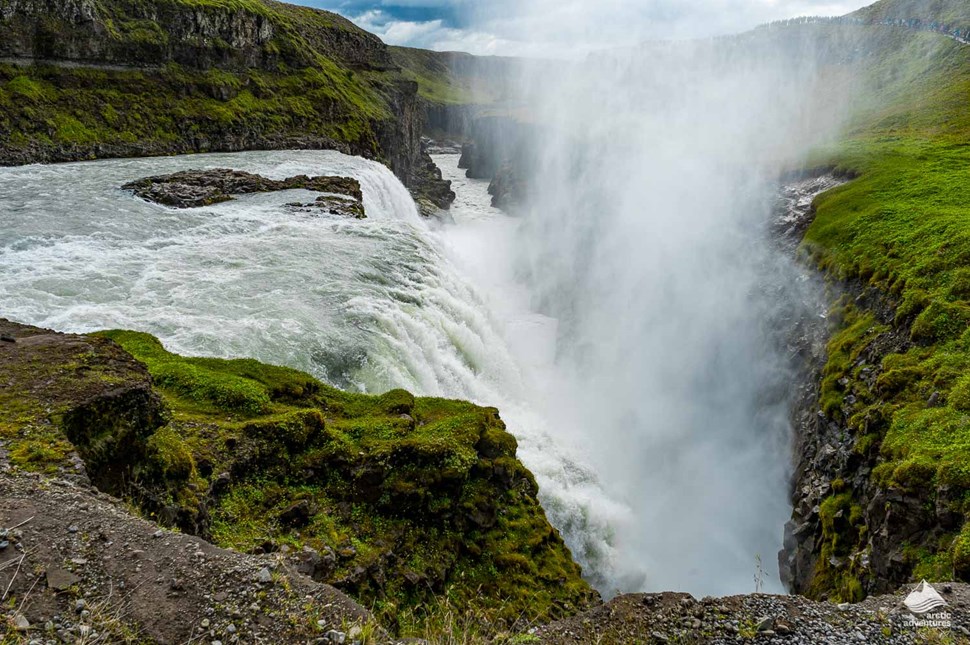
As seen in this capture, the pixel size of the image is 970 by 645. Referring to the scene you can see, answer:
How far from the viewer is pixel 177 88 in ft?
220

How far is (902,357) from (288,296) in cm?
2404

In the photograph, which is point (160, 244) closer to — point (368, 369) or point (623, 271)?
point (368, 369)

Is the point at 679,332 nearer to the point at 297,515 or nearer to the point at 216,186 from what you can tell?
the point at 297,515

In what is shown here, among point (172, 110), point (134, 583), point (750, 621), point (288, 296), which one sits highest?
point (172, 110)

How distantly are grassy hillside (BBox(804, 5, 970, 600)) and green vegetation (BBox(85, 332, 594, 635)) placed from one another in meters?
8.47

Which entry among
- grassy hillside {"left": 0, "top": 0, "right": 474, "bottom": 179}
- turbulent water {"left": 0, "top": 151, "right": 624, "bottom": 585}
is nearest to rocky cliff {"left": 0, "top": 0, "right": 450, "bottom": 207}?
grassy hillside {"left": 0, "top": 0, "right": 474, "bottom": 179}

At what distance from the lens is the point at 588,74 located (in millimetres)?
115000

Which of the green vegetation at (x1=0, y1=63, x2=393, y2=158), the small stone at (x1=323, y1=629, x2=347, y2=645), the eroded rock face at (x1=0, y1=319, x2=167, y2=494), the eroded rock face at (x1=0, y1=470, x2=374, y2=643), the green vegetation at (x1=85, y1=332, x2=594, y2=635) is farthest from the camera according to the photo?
the green vegetation at (x1=0, y1=63, x2=393, y2=158)

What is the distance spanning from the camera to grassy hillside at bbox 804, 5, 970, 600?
1356cm

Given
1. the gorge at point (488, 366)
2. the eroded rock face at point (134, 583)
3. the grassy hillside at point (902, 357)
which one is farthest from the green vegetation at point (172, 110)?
the grassy hillside at point (902, 357)

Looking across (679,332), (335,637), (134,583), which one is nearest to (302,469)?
(134,583)

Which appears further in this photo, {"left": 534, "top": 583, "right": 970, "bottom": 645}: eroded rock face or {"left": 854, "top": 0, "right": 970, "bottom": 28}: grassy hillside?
{"left": 854, "top": 0, "right": 970, "bottom": 28}: grassy hillside

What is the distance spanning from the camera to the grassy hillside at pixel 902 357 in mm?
13562

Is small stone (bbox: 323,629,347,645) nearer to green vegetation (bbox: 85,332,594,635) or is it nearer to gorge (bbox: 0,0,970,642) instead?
gorge (bbox: 0,0,970,642)
